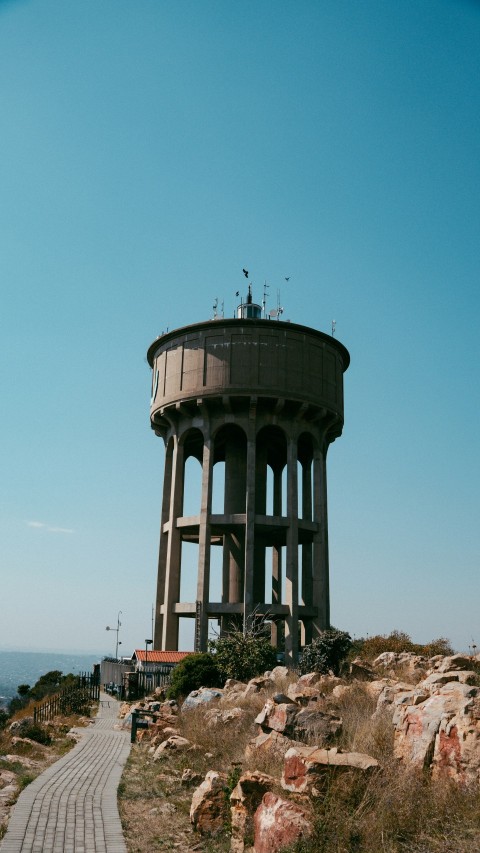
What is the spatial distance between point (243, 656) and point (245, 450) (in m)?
14.1

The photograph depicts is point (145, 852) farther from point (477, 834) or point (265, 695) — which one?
point (265, 695)

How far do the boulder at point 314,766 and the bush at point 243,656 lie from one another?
19.2 metres

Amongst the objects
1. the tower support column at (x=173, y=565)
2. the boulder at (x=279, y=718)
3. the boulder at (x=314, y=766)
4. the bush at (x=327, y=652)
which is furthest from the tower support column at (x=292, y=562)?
the boulder at (x=314, y=766)

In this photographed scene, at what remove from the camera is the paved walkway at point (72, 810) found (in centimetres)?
982

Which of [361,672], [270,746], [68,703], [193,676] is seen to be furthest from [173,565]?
[270,746]

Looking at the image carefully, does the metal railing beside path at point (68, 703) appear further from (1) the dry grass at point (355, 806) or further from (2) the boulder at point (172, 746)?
(1) the dry grass at point (355, 806)

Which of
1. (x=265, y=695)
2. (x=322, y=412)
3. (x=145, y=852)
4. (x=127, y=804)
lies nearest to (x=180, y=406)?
(x=322, y=412)

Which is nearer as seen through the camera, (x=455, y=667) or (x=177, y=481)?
(x=455, y=667)

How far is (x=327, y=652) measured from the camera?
1085 inches

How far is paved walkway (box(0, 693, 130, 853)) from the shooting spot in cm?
982

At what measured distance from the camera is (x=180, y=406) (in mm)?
38312

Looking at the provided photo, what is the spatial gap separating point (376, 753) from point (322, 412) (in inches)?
1116

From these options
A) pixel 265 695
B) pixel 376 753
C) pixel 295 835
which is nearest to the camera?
pixel 295 835

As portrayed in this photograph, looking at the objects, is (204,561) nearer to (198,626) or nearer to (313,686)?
(198,626)
